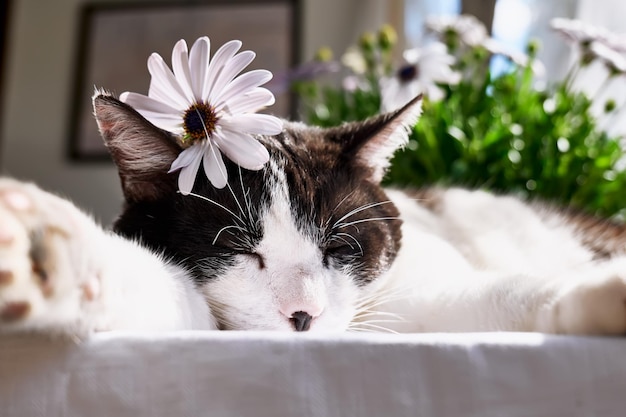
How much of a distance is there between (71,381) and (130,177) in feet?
1.13

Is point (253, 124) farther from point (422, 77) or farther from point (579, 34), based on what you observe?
point (579, 34)

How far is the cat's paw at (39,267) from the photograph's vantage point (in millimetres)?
393

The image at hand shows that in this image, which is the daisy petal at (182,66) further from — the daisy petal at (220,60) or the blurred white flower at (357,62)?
the blurred white flower at (357,62)

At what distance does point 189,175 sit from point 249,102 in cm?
10

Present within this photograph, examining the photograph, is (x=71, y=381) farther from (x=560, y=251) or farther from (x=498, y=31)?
(x=498, y=31)

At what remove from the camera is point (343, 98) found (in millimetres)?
1605

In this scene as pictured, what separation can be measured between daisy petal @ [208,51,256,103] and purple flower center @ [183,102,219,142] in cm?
1

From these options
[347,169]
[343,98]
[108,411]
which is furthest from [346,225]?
[343,98]

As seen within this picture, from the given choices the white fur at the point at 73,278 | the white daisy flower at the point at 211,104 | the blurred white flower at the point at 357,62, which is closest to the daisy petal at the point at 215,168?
the white daisy flower at the point at 211,104

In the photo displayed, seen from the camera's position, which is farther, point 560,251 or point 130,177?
point 560,251

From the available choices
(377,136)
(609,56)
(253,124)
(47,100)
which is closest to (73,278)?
(253,124)

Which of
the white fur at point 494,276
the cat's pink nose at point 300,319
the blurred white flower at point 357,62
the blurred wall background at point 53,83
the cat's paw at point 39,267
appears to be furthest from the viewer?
the blurred wall background at point 53,83

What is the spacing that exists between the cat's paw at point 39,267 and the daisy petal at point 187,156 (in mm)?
207

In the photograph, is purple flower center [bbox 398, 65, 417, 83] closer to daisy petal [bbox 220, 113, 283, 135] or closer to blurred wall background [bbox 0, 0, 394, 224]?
daisy petal [bbox 220, 113, 283, 135]
